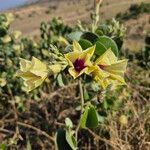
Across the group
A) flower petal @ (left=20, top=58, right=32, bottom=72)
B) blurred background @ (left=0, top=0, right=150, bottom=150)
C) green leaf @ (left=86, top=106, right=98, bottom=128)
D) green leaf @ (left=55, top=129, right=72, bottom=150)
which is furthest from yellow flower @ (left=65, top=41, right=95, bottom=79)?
blurred background @ (left=0, top=0, right=150, bottom=150)

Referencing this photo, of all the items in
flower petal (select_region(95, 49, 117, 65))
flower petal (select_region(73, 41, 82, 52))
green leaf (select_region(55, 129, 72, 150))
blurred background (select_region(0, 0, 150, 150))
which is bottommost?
blurred background (select_region(0, 0, 150, 150))

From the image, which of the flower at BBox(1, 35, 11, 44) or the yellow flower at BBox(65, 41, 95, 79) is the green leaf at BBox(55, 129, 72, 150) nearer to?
the yellow flower at BBox(65, 41, 95, 79)

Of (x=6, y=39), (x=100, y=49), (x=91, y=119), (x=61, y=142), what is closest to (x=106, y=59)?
(x=100, y=49)

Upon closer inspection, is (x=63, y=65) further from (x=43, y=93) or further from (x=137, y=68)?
(x=137, y=68)

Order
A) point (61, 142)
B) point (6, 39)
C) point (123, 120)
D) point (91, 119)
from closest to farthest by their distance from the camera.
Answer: point (91, 119) → point (61, 142) → point (123, 120) → point (6, 39)

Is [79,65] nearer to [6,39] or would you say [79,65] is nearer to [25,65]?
[25,65]
